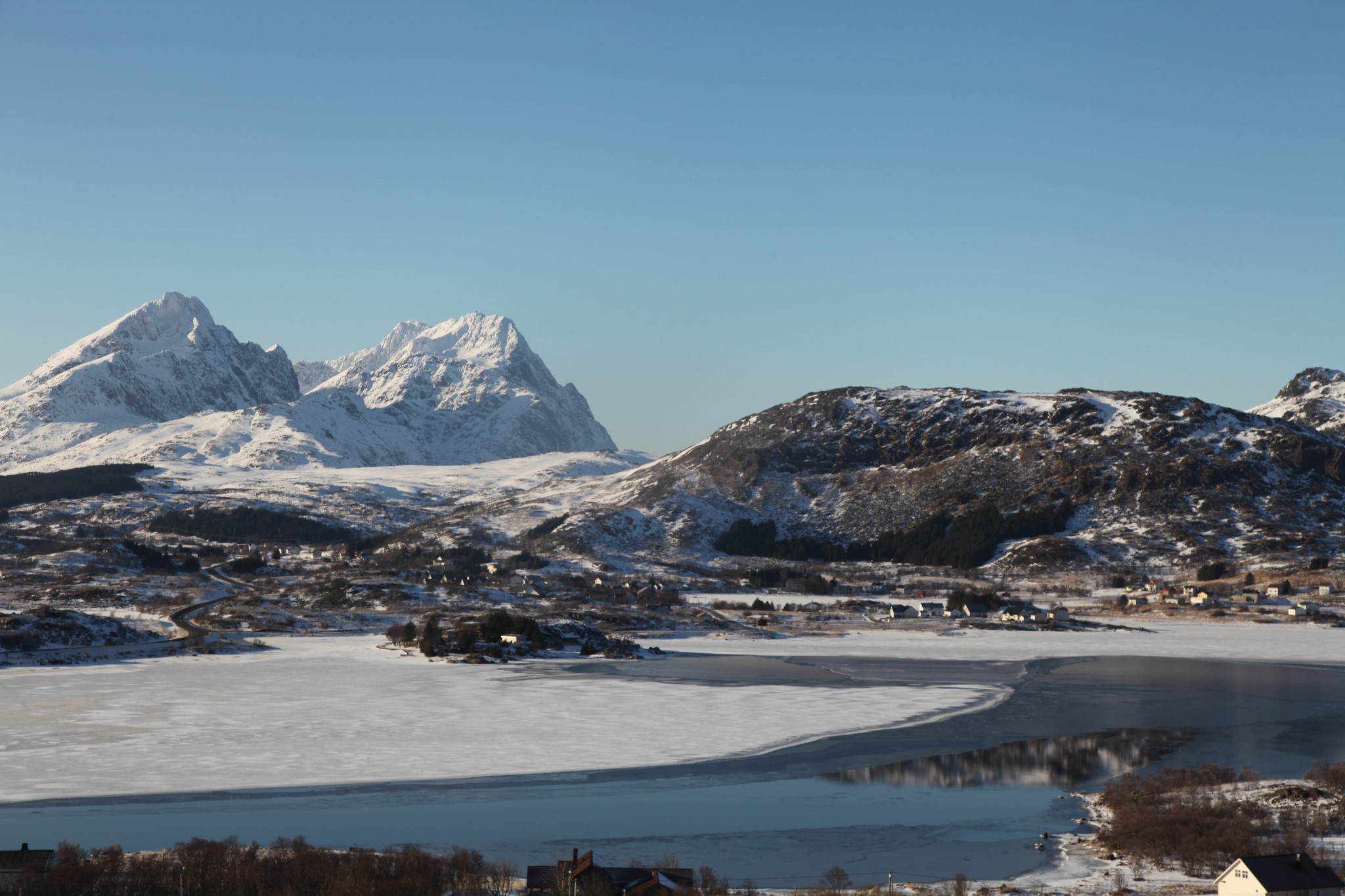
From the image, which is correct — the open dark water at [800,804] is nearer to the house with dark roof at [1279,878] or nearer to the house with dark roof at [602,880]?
the house with dark roof at [602,880]

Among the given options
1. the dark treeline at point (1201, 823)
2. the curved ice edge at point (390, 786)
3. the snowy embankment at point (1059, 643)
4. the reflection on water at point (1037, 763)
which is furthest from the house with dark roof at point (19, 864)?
the snowy embankment at point (1059, 643)

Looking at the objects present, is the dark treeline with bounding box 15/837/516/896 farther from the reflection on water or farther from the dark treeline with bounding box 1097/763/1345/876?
the reflection on water

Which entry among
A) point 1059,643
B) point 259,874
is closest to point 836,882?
point 259,874

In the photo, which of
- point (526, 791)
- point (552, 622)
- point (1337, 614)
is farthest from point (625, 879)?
point (1337, 614)

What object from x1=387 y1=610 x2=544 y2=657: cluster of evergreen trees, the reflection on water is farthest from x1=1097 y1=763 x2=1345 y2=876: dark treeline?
x1=387 y1=610 x2=544 y2=657: cluster of evergreen trees

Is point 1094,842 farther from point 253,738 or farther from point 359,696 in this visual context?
point 359,696

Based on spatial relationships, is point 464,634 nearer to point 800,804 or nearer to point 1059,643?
point 1059,643
